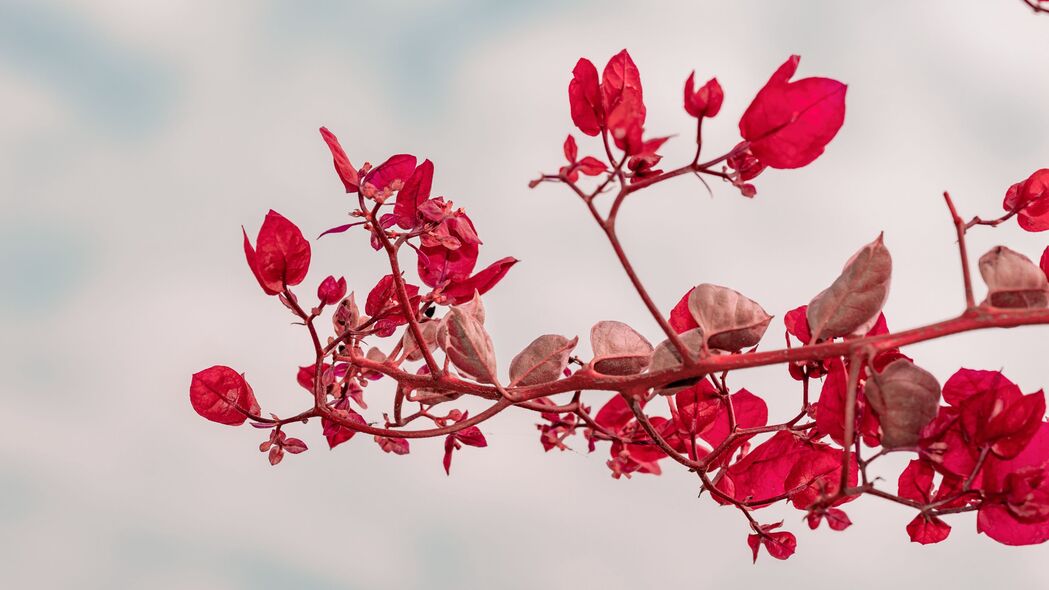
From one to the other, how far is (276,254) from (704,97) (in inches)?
15.0

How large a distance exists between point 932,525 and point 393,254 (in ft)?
1.64

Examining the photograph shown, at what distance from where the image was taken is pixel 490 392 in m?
0.73

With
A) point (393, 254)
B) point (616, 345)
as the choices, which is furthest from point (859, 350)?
point (393, 254)

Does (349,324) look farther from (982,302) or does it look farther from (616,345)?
A: (982,302)

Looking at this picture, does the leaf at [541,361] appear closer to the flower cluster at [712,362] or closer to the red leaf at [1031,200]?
the flower cluster at [712,362]

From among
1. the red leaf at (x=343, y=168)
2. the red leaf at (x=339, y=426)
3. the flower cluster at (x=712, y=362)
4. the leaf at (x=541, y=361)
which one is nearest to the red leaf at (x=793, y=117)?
the flower cluster at (x=712, y=362)

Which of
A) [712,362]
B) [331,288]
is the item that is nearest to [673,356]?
[712,362]

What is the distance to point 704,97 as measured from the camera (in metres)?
0.62

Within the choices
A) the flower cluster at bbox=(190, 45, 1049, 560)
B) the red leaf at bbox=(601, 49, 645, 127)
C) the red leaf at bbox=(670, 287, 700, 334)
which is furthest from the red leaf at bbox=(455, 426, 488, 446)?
the red leaf at bbox=(601, 49, 645, 127)

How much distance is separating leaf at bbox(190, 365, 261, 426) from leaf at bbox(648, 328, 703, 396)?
1.29 feet

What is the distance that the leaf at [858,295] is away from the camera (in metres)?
0.65

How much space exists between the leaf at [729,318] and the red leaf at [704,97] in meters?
0.14

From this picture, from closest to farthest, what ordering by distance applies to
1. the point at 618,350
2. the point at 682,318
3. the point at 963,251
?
1. the point at 963,251
2. the point at 618,350
3. the point at 682,318

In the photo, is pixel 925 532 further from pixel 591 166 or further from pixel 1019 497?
pixel 591 166
